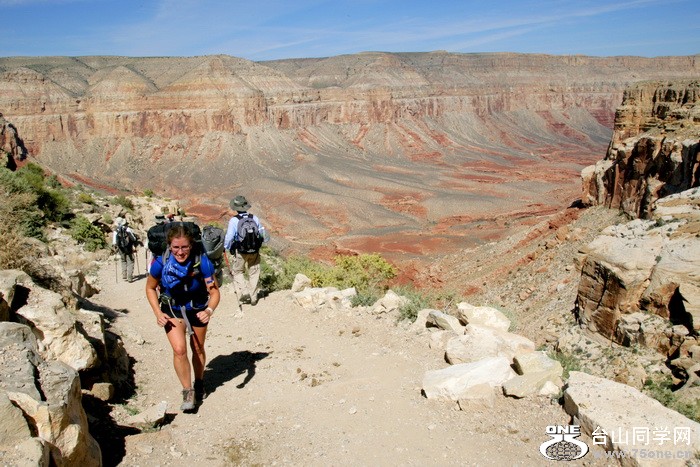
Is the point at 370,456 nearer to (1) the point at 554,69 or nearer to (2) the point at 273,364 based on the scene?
(2) the point at 273,364

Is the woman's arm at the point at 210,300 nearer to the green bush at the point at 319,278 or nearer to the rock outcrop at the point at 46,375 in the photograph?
the rock outcrop at the point at 46,375

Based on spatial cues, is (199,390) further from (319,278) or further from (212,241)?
(319,278)

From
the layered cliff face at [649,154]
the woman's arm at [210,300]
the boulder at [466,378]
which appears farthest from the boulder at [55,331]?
the layered cliff face at [649,154]

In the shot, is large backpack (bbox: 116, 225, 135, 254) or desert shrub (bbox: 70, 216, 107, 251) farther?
desert shrub (bbox: 70, 216, 107, 251)

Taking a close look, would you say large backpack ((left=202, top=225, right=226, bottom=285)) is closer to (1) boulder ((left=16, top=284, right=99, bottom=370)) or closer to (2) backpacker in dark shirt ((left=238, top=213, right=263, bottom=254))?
(2) backpacker in dark shirt ((left=238, top=213, right=263, bottom=254))

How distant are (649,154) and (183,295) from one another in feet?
66.9

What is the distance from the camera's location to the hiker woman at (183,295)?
4625 mm

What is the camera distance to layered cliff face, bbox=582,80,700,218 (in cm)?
1733

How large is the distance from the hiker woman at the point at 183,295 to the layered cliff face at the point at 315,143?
94.4ft

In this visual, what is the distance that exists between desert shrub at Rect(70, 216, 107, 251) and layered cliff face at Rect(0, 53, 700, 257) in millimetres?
20438

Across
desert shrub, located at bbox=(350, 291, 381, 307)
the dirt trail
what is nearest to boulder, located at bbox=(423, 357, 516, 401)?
the dirt trail

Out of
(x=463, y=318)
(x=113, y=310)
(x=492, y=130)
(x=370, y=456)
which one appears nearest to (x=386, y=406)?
(x=370, y=456)

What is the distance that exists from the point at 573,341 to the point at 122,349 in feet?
24.9

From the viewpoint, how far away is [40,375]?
3.53 meters
